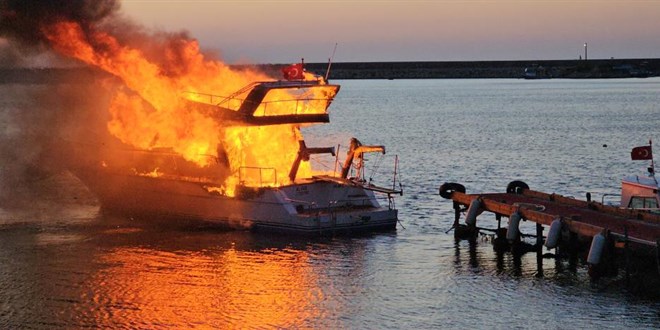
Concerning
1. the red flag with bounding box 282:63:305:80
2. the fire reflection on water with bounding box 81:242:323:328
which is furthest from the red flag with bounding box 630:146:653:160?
the red flag with bounding box 282:63:305:80

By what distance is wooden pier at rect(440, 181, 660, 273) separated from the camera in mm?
31984

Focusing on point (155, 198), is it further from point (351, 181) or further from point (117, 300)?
point (117, 300)

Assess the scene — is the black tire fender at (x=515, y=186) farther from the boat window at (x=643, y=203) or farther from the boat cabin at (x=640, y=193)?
the boat window at (x=643, y=203)

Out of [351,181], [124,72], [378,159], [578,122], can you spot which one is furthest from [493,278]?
[578,122]

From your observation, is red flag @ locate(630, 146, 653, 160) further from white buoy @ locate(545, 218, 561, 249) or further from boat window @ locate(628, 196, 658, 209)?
white buoy @ locate(545, 218, 561, 249)

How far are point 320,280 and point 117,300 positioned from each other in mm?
6688

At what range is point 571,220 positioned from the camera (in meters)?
34.2

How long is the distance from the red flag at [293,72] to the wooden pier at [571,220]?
757 cm

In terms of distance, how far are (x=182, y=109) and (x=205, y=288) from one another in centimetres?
1242

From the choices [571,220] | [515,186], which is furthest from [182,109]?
[571,220]

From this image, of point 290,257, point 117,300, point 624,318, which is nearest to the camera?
point 624,318

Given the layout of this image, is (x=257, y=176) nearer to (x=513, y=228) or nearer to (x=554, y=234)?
(x=513, y=228)

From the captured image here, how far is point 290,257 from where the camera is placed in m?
38.1

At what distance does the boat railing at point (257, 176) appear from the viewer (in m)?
42.2
